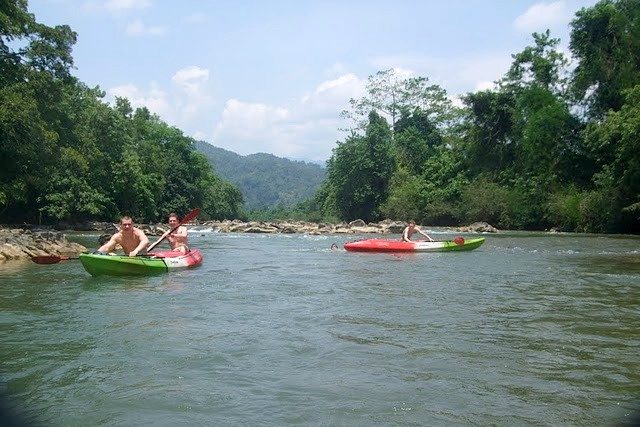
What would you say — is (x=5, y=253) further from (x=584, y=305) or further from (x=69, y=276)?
(x=584, y=305)

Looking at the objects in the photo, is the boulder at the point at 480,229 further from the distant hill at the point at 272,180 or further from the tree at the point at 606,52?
the distant hill at the point at 272,180

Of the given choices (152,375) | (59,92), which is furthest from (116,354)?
(59,92)

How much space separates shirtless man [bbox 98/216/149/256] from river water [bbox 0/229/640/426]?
0.73 meters

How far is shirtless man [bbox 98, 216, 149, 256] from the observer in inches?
432

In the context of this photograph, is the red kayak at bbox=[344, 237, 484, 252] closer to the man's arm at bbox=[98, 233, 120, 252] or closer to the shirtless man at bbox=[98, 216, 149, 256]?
the shirtless man at bbox=[98, 216, 149, 256]

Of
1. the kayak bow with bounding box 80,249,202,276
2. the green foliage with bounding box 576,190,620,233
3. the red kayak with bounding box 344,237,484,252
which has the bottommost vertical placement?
the kayak bow with bounding box 80,249,202,276

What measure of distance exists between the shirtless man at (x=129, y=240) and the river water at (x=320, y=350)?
0.73m

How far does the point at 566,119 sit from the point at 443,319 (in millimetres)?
26379

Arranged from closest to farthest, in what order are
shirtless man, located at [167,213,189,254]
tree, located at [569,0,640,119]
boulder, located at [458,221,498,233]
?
shirtless man, located at [167,213,189,254] → tree, located at [569,0,640,119] → boulder, located at [458,221,498,233]

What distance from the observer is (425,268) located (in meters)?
12.8

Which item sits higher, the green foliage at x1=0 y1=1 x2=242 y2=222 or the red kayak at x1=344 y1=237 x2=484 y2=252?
the green foliage at x1=0 y1=1 x2=242 y2=222

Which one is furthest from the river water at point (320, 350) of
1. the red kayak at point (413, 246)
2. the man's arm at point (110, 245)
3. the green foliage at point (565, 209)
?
the green foliage at point (565, 209)

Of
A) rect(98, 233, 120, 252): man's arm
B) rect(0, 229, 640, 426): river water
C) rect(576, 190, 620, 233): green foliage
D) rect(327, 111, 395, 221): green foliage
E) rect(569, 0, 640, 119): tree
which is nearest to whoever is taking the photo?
rect(0, 229, 640, 426): river water

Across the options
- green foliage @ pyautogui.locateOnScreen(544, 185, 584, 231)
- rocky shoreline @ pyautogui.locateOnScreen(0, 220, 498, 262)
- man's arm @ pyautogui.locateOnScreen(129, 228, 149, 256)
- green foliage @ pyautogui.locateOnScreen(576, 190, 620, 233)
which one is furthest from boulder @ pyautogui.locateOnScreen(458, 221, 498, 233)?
man's arm @ pyautogui.locateOnScreen(129, 228, 149, 256)
